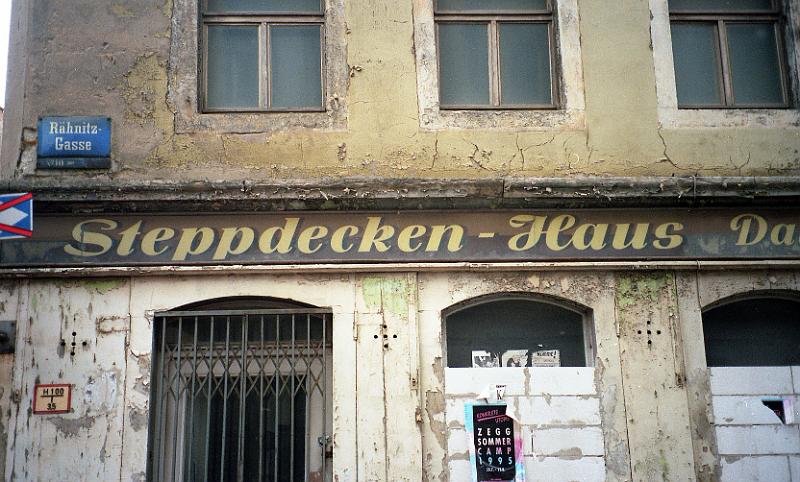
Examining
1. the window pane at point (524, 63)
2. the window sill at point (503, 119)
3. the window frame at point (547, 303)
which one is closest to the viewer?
the window frame at point (547, 303)

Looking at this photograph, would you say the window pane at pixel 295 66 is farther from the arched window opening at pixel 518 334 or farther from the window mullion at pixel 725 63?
the window mullion at pixel 725 63

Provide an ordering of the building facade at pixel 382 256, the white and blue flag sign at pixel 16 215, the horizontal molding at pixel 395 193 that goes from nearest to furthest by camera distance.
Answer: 1. the white and blue flag sign at pixel 16 215
2. the building facade at pixel 382 256
3. the horizontal molding at pixel 395 193

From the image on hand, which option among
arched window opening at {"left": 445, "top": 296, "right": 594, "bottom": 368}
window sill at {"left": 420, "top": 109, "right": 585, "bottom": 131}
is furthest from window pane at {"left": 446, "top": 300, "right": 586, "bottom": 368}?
window sill at {"left": 420, "top": 109, "right": 585, "bottom": 131}

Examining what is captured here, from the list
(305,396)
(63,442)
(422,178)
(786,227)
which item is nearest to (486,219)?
(422,178)

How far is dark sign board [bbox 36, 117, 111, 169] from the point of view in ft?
24.2

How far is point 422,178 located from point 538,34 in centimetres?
191

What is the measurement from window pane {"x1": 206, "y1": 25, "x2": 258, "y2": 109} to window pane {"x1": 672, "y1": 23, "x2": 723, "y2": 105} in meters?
3.90

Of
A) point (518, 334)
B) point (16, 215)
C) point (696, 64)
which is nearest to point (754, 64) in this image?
point (696, 64)

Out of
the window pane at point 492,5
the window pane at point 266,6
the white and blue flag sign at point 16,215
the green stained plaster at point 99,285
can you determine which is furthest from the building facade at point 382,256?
the white and blue flag sign at point 16,215

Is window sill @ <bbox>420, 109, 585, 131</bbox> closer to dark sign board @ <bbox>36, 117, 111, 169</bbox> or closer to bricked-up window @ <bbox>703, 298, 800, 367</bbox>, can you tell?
bricked-up window @ <bbox>703, 298, 800, 367</bbox>

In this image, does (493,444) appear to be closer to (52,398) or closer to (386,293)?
(386,293)

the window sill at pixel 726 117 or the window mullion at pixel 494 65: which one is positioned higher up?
the window mullion at pixel 494 65

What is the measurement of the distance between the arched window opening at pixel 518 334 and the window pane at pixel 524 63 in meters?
1.89

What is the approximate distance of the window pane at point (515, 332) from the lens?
745cm
